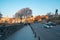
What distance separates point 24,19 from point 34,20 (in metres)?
37.0

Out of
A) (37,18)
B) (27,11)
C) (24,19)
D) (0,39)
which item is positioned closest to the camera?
(0,39)

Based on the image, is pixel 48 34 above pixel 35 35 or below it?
below

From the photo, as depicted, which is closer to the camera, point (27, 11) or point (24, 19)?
point (24, 19)

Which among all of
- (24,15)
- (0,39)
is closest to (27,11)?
(24,15)

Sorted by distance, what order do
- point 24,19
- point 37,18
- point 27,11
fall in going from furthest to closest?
point 37,18, point 27,11, point 24,19

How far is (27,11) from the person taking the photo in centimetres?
16900

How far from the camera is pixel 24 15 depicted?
528ft

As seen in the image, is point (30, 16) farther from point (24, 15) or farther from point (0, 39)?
point (0, 39)

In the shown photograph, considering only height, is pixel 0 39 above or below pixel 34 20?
above

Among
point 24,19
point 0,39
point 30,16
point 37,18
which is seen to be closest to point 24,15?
point 24,19

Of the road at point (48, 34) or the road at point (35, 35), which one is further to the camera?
the road at point (48, 34)

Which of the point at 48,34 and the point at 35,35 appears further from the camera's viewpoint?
the point at 48,34

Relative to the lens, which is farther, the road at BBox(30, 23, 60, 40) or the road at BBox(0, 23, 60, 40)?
the road at BBox(30, 23, 60, 40)

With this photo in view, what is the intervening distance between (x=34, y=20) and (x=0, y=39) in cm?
17769
